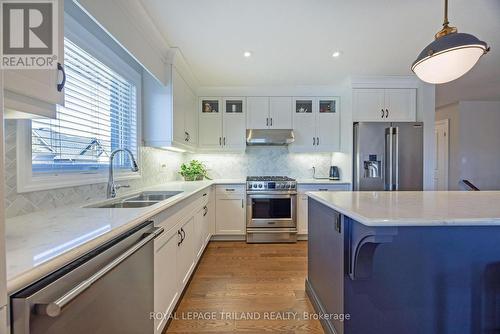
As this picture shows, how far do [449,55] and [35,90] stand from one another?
2.14 m

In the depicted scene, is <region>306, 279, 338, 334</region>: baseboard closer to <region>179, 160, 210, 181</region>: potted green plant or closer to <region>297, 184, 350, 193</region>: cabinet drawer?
<region>297, 184, 350, 193</region>: cabinet drawer

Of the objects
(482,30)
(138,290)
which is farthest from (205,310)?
(482,30)

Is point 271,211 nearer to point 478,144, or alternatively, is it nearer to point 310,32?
point 310,32

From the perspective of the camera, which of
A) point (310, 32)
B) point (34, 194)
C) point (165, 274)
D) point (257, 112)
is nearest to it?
point (34, 194)

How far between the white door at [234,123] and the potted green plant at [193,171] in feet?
1.77

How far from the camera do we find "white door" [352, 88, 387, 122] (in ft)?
11.4

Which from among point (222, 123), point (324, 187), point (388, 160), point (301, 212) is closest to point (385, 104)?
point (388, 160)

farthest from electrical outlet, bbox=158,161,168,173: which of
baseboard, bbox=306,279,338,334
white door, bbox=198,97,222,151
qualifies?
baseboard, bbox=306,279,338,334

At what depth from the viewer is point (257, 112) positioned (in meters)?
3.82

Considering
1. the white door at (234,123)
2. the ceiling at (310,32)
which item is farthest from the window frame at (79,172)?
the white door at (234,123)

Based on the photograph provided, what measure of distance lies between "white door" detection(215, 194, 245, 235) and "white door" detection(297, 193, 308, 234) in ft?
2.71

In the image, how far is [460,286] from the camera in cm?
137

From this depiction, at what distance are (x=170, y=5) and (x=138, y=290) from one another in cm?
200

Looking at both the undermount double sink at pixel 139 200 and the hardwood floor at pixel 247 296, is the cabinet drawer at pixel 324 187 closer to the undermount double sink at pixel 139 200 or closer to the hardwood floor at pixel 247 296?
the hardwood floor at pixel 247 296
